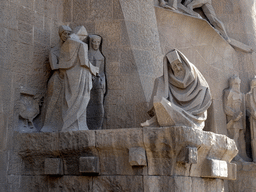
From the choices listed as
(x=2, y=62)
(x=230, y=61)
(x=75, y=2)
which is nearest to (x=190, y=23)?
(x=230, y=61)

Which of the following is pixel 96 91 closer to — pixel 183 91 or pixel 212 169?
pixel 183 91

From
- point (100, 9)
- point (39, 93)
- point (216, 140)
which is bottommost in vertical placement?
point (216, 140)

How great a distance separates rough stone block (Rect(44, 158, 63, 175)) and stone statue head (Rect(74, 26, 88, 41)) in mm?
2389

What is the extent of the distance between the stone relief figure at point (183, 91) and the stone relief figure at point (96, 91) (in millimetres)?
1054

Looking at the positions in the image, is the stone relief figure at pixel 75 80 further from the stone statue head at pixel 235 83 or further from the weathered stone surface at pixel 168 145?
the stone statue head at pixel 235 83

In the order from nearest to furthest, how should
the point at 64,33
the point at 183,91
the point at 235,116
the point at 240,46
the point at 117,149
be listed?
1. the point at 117,149
2. the point at 183,91
3. the point at 64,33
4. the point at 235,116
5. the point at 240,46

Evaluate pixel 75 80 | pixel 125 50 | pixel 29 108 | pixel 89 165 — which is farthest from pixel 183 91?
pixel 29 108

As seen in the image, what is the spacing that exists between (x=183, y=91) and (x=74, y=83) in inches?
75.1

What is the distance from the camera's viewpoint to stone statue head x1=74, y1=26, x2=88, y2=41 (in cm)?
830

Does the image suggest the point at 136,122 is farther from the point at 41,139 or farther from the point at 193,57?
the point at 193,57

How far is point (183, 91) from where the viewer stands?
7.54 meters

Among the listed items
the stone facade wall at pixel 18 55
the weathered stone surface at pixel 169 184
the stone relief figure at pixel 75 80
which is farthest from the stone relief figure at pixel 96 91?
the weathered stone surface at pixel 169 184

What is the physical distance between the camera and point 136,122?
322 inches

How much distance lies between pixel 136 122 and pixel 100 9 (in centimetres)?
245
